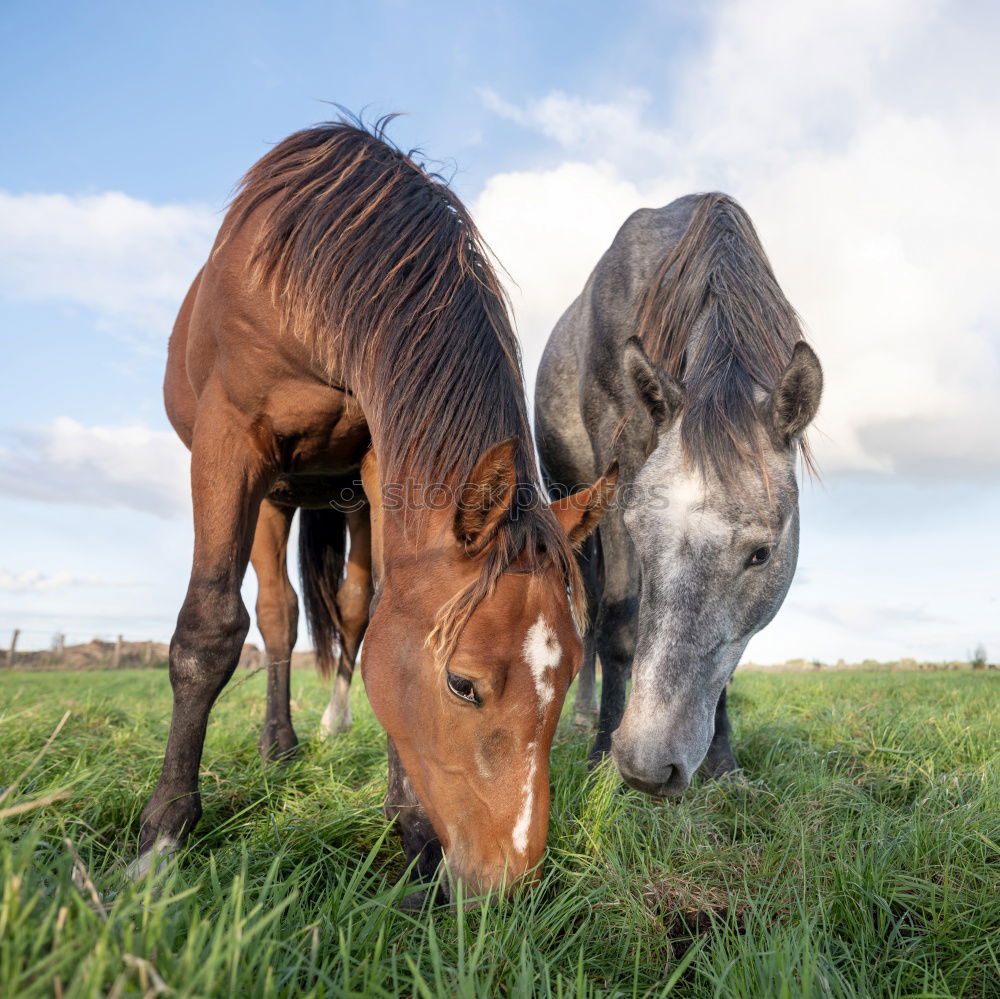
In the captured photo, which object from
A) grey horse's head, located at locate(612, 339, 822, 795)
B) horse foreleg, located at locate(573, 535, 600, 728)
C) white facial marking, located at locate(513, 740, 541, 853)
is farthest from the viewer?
horse foreleg, located at locate(573, 535, 600, 728)

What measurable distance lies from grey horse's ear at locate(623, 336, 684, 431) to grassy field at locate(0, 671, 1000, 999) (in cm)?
170

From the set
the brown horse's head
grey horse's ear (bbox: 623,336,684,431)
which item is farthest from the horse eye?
grey horse's ear (bbox: 623,336,684,431)

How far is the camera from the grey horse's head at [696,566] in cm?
292

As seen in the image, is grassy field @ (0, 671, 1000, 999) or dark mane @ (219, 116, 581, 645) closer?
grassy field @ (0, 671, 1000, 999)

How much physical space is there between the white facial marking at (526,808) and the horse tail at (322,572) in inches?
155

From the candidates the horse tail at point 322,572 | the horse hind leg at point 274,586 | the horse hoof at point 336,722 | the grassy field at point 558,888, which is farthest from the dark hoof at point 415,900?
the horse tail at point 322,572

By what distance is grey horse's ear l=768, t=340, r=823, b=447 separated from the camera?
125 inches

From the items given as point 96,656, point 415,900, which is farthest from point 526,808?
point 96,656

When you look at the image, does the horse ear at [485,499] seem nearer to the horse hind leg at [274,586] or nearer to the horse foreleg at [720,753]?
the horse foreleg at [720,753]

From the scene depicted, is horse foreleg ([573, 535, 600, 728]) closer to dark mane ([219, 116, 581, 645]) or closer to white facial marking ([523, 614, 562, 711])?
dark mane ([219, 116, 581, 645])

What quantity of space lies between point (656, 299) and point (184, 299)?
347 centimetres

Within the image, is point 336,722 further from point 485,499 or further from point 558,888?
point 485,499

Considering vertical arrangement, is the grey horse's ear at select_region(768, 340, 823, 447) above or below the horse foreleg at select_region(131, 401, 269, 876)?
above

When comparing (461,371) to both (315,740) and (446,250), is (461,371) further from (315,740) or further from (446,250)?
(315,740)
